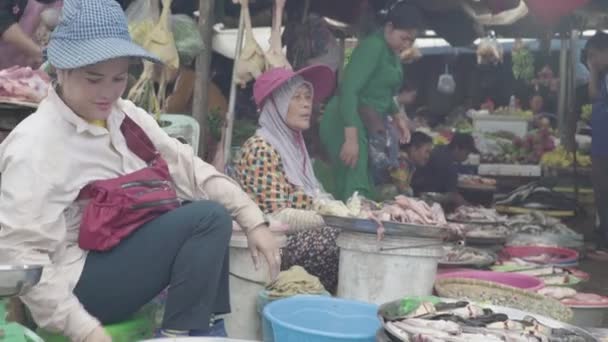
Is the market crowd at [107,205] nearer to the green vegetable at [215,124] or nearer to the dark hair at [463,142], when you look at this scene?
the green vegetable at [215,124]

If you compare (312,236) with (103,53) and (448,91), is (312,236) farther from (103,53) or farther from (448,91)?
(448,91)

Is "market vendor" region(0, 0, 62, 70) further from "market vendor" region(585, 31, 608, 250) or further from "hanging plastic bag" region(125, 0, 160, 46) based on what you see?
"market vendor" region(585, 31, 608, 250)

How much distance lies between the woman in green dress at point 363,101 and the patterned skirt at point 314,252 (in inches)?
70.5

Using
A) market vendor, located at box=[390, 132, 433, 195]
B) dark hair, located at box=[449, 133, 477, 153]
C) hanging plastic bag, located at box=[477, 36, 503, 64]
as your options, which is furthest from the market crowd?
hanging plastic bag, located at box=[477, 36, 503, 64]

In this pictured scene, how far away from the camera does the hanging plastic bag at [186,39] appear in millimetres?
5512

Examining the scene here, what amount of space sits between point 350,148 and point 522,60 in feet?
28.7

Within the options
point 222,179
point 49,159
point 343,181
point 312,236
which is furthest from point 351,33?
point 49,159

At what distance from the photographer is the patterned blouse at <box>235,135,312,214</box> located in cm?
460

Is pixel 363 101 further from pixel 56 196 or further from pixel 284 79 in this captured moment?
pixel 56 196

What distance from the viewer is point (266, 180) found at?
463cm

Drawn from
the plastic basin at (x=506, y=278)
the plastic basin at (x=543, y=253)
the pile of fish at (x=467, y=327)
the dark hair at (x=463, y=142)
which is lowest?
the plastic basin at (x=543, y=253)

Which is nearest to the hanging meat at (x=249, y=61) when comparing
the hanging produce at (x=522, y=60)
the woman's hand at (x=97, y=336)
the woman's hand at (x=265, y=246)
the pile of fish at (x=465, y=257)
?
the pile of fish at (x=465, y=257)

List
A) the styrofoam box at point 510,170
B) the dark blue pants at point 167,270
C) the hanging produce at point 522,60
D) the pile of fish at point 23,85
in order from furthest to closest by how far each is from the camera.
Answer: the hanging produce at point 522,60, the styrofoam box at point 510,170, the pile of fish at point 23,85, the dark blue pants at point 167,270

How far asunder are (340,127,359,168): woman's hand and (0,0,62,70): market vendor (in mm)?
2055
